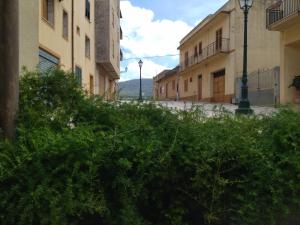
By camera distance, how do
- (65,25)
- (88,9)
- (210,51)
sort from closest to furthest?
1. (65,25)
2. (88,9)
3. (210,51)

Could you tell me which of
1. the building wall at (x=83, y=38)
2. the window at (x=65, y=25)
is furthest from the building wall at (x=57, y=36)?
the building wall at (x=83, y=38)

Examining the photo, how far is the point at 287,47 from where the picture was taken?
2328 cm

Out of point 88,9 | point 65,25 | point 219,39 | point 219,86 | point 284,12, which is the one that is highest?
point 88,9

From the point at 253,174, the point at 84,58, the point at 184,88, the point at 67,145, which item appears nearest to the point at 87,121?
the point at 67,145

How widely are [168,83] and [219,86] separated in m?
23.9

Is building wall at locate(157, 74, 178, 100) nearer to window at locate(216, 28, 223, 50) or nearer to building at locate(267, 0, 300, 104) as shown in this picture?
window at locate(216, 28, 223, 50)

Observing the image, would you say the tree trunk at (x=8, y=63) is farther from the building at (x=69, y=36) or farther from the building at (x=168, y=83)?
the building at (x=168, y=83)

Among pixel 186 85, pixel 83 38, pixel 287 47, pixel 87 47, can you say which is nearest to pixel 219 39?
pixel 87 47

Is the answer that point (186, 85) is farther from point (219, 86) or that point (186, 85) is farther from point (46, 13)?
point (46, 13)

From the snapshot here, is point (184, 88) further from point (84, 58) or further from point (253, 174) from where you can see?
point (253, 174)

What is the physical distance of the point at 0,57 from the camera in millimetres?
3871

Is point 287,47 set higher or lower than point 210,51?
lower

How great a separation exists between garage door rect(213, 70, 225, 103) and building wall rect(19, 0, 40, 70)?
73.9ft

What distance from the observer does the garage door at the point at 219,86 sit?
120 feet
